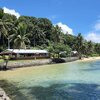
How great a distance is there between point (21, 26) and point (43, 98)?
153 feet

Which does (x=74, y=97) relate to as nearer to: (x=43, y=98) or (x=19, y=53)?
(x=43, y=98)

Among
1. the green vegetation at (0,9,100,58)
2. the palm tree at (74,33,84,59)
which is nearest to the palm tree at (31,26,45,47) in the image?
the green vegetation at (0,9,100,58)

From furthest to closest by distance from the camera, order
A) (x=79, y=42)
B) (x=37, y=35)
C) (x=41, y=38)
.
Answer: (x=41, y=38) → (x=79, y=42) → (x=37, y=35)

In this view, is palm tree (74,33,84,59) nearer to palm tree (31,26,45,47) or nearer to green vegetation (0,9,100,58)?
green vegetation (0,9,100,58)

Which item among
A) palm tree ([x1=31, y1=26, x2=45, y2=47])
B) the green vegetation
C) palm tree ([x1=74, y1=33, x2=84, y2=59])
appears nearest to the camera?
the green vegetation

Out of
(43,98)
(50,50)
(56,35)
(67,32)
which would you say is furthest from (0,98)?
(67,32)

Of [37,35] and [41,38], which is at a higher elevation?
[37,35]

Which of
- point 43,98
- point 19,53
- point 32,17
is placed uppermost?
point 32,17

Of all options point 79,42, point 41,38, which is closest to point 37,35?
point 41,38

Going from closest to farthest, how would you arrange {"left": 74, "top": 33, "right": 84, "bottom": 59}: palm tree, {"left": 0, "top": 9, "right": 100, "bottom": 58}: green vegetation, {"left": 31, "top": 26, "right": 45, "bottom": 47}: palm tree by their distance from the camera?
{"left": 0, "top": 9, "right": 100, "bottom": 58}: green vegetation
{"left": 31, "top": 26, "right": 45, "bottom": 47}: palm tree
{"left": 74, "top": 33, "right": 84, "bottom": 59}: palm tree

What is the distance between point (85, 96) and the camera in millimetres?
20109

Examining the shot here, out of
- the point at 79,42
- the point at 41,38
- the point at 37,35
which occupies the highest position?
the point at 37,35

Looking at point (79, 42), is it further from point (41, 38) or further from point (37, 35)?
point (37, 35)

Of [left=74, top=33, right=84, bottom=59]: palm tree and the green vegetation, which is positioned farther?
[left=74, top=33, right=84, bottom=59]: palm tree
